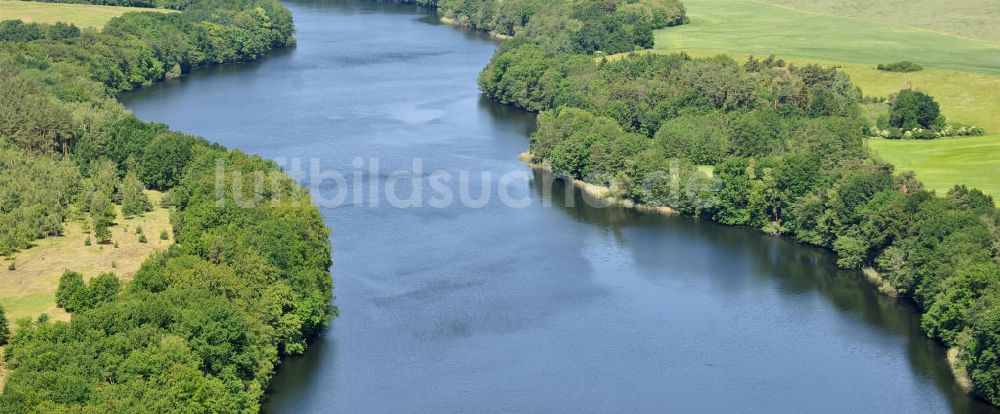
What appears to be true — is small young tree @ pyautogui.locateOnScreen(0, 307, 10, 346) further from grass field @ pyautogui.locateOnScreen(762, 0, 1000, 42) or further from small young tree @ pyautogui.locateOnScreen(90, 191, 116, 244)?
grass field @ pyautogui.locateOnScreen(762, 0, 1000, 42)

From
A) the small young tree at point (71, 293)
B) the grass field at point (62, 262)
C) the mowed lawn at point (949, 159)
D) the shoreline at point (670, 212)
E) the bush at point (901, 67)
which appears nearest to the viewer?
the small young tree at point (71, 293)

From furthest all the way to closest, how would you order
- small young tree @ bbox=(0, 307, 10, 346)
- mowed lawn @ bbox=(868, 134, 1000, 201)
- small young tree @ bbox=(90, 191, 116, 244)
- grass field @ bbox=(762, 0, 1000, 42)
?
1. grass field @ bbox=(762, 0, 1000, 42)
2. mowed lawn @ bbox=(868, 134, 1000, 201)
3. small young tree @ bbox=(90, 191, 116, 244)
4. small young tree @ bbox=(0, 307, 10, 346)

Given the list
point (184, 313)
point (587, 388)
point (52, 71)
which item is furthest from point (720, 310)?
point (52, 71)

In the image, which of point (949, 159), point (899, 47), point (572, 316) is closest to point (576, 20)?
point (899, 47)

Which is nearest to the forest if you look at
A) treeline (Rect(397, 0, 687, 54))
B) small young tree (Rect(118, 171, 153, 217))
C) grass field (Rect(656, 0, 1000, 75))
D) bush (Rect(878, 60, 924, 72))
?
small young tree (Rect(118, 171, 153, 217))

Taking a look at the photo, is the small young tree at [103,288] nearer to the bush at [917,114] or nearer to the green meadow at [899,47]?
the green meadow at [899,47]

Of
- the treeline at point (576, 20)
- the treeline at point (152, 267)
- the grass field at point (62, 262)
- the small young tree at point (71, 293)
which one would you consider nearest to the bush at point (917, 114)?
the treeline at point (576, 20)
